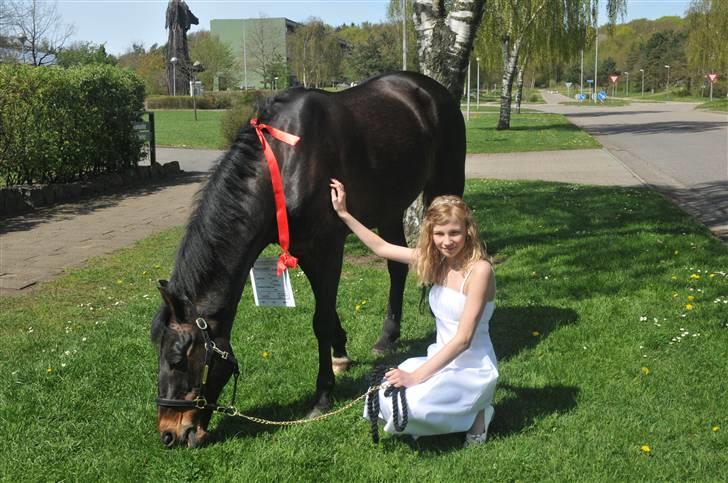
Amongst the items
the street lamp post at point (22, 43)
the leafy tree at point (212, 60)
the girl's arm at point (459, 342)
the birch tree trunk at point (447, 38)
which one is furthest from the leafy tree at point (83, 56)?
the girl's arm at point (459, 342)

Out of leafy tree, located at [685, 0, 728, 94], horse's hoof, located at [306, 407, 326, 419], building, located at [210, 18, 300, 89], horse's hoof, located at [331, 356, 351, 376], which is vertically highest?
building, located at [210, 18, 300, 89]

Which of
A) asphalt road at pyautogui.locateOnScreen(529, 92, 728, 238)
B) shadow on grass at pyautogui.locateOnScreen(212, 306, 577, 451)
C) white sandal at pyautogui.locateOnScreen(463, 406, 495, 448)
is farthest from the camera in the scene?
asphalt road at pyautogui.locateOnScreen(529, 92, 728, 238)

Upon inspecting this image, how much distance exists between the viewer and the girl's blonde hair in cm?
359

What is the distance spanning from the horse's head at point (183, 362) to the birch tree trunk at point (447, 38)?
4775mm

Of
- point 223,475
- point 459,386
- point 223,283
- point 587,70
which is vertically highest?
point 587,70

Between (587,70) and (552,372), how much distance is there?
10379 centimetres

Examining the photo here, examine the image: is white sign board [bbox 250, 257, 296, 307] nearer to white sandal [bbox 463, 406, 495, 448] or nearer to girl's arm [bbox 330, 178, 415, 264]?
girl's arm [bbox 330, 178, 415, 264]

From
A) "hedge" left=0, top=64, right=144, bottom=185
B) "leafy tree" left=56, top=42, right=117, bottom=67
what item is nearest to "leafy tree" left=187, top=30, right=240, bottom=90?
"leafy tree" left=56, top=42, right=117, bottom=67

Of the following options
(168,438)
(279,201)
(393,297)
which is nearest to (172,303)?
(168,438)

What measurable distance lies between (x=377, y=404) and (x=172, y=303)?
1.18 meters

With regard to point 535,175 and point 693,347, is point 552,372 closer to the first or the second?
point 693,347

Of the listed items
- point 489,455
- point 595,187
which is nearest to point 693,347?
point 489,455

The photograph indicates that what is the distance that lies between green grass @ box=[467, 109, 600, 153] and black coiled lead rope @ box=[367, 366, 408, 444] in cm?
1777

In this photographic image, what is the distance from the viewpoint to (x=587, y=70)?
10019 centimetres
